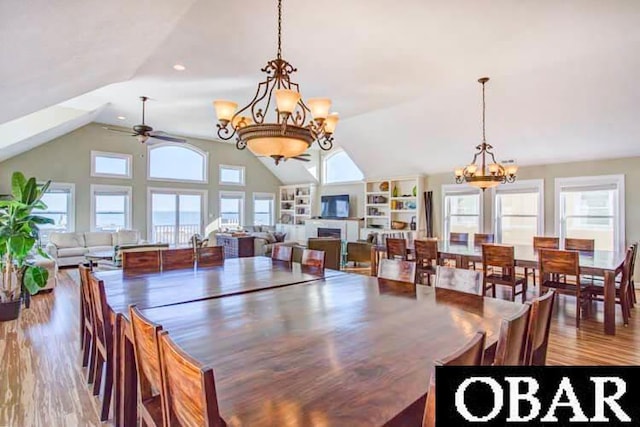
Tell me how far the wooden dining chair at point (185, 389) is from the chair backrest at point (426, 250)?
429cm

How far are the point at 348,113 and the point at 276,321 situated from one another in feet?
19.5

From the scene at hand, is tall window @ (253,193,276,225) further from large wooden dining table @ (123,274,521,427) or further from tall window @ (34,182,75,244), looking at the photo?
large wooden dining table @ (123,274,521,427)

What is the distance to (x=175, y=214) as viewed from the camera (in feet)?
32.8

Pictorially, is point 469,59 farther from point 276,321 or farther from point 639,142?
point 276,321

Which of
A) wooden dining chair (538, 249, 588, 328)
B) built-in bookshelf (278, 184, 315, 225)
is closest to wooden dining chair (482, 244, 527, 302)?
wooden dining chair (538, 249, 588, 328)

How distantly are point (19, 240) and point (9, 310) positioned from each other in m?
0.96

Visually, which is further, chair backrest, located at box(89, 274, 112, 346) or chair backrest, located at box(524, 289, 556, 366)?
chair backrest, located at box(89, 274, 112, 346)

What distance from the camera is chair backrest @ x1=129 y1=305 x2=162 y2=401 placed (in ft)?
3.78

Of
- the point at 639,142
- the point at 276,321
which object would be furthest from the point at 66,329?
the point at 639,142

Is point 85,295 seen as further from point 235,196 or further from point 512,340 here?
point 235,196

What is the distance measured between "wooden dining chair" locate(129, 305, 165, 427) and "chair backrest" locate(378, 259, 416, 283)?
183 centimetres

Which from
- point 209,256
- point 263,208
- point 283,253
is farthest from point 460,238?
point 263,208

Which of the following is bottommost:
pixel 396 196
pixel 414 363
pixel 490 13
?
pixel 414 363

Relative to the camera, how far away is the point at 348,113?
698 cm
